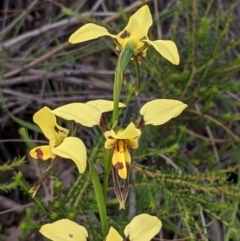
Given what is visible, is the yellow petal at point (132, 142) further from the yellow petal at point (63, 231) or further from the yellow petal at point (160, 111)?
the yellow petal at point (63, 231)

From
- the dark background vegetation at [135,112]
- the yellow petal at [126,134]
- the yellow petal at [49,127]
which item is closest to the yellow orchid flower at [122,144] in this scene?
the yellow petal at [126,134]

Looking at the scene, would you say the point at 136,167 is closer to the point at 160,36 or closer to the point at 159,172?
the point at 159,172

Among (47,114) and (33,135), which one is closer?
(47,114)

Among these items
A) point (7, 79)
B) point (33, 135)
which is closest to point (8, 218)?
point (33, 135)

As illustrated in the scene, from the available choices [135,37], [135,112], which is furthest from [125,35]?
[135,112]

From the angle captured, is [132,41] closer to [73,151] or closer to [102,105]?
[102,105]

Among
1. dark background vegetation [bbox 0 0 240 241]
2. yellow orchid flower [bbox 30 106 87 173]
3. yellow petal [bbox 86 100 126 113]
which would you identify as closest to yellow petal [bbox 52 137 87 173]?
yellow orchid flower [bbox 30 106 87 173]

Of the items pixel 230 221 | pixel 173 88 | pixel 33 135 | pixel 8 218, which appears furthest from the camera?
pixel 33 135
